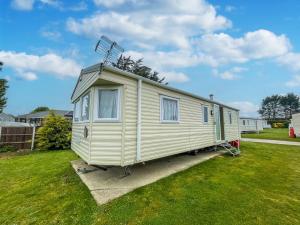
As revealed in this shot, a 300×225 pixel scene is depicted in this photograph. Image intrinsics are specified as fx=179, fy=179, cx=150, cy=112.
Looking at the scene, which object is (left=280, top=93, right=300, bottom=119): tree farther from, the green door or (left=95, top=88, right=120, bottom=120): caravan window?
(left=95, top=88, right=120, bottom=120): caravan window

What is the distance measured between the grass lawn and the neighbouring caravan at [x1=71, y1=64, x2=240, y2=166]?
1091 millimetres

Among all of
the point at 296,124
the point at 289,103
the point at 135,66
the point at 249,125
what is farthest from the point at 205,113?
the point at 289,103

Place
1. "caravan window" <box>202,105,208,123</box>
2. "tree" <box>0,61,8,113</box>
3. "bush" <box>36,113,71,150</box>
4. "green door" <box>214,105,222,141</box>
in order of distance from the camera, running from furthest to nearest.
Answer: "tree" <box>0,61,8,113</box> → "bush" <box>36,113,71,150</box> → "green door" <box>214,105,222,141</box> → "caravan window" <box>202,105,208,123</box>

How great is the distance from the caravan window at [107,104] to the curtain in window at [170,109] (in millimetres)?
2275

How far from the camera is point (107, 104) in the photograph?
5.49m

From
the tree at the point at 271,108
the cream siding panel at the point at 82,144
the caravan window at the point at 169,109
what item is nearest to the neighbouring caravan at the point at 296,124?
the caravan window at the point at 169,109

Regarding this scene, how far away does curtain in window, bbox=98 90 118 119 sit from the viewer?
542cm

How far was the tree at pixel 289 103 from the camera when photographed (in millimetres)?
70188

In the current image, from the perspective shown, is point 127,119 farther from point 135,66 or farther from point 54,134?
point 135,66

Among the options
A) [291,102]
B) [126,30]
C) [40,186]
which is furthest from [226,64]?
[291,102]

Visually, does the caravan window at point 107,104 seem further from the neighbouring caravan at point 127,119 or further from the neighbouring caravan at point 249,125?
the neighbouring caravan at point 249,125

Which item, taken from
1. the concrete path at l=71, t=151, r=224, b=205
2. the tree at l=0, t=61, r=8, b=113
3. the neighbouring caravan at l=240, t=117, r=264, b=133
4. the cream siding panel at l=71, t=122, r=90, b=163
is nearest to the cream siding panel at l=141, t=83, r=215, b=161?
the concrete path at l=71, t=151, r=224, b=205

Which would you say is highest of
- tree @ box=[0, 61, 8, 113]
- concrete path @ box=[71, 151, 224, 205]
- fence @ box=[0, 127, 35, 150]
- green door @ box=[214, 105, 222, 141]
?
tree @ box=[0, 61, 8, 113]

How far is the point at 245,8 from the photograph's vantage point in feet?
37.3
